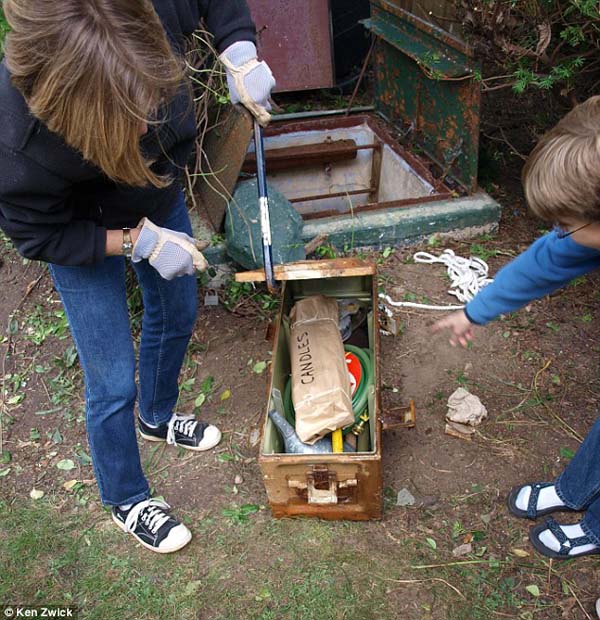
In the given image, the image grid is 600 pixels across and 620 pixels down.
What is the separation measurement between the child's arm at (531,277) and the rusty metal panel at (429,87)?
1.68 meters

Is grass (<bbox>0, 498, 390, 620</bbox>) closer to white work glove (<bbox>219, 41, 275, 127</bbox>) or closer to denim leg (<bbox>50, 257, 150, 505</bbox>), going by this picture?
denim leg (<bbox>50, 257, 150, 505</bbox>)

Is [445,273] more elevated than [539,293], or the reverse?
[539,293]

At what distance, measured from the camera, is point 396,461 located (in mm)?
2637

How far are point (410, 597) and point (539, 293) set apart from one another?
46.9 inches

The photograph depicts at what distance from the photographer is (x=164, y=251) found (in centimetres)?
193

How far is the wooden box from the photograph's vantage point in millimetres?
2131

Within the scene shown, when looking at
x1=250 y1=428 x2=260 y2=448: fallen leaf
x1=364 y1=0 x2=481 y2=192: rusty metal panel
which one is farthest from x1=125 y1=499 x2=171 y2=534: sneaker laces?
x1=364 y1=0 x2=481 y2=192: rusty metal panel

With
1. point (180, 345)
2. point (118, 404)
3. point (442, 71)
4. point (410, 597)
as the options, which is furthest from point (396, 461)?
point (442, 71)

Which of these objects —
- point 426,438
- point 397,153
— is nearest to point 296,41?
point 397,153

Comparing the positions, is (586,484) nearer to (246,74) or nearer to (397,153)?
(246,74)

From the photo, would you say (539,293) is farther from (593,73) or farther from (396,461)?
(593,73)

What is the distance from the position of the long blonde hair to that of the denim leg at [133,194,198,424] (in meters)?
0.83

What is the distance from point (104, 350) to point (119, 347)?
1.9 inches

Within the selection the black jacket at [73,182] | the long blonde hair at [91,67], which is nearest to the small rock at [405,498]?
the black jacket at [73,182]
